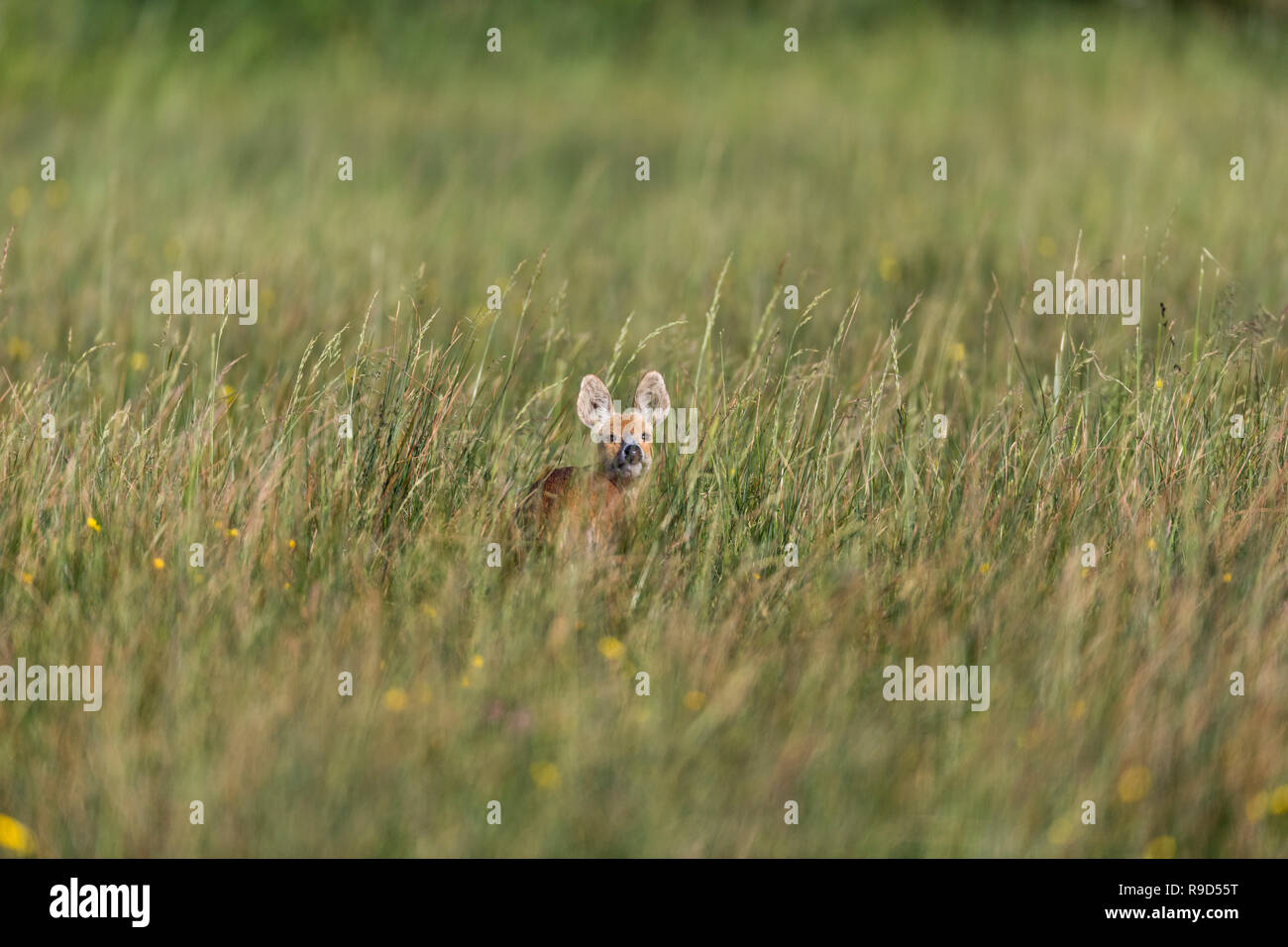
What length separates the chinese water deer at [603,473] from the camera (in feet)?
13.4

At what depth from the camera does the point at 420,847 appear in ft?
9.00

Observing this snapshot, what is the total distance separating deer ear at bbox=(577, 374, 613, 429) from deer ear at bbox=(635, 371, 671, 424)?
0.11 meters

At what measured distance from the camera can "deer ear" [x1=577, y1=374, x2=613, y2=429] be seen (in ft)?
14.8

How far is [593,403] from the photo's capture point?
15.2ft

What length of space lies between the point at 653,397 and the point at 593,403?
244 millimetres
